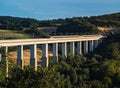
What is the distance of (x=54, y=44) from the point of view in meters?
79.3

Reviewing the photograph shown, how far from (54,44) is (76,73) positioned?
16.1 meters

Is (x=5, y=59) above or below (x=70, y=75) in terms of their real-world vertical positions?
above

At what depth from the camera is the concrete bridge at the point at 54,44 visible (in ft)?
200

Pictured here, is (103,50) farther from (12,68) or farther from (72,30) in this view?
(12,68)

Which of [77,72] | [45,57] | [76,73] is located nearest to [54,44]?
[45,57]

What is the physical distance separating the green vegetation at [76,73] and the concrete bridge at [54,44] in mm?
1651

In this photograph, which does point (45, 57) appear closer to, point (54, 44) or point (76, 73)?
point (54, 44)

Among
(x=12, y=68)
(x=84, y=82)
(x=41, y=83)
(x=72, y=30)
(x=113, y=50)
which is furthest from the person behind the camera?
(x=72, y=30)

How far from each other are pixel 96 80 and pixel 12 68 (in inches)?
939

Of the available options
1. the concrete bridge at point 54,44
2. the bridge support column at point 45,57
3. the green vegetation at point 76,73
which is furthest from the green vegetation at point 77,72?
the concrete bridge at point 54,44

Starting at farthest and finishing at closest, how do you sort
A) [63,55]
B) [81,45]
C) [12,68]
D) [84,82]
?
[81,45] → [63,55] → [84,82] → [12,68]

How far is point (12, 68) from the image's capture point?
37.3m

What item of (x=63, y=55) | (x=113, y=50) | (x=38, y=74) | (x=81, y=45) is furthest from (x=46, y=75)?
(x=81, y=45)

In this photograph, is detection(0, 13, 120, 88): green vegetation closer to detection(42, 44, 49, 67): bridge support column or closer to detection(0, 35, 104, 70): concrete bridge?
detection(42, 44, 49, 67): bridge support column
